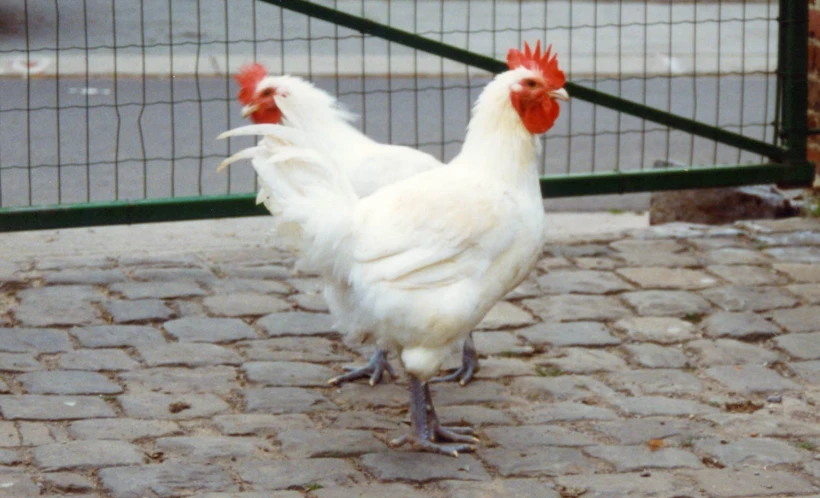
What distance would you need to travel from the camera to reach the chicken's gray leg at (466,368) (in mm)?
4871

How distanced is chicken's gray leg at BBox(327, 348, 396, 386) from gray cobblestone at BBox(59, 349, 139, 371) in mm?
816

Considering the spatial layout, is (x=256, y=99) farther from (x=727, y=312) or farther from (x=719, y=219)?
(x=719, y=219)

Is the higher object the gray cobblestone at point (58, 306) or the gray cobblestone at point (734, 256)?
the gray cobblestone at point (734, 256)

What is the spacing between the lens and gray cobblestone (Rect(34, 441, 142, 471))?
3.94 m

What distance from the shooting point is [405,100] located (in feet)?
37.0

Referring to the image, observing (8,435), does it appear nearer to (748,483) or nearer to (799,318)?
(748,483)

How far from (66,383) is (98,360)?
0.91ft

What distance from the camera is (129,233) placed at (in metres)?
6.99

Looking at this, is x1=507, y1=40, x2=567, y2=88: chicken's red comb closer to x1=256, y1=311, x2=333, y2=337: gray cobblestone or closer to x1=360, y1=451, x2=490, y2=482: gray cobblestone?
x1=360, y1=451, x2=490, y2=482: gray cobblestone

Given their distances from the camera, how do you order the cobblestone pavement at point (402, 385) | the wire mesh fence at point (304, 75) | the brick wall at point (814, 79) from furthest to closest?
the wire mesh fence at point (304, 75), the brick wall at point (814, 79), the cobblestone pavement at point (402, 385)

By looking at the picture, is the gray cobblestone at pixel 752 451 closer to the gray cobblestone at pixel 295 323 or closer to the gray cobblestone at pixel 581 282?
the gray cobblestone at pixel 581 282

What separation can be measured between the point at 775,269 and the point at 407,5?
1101cm

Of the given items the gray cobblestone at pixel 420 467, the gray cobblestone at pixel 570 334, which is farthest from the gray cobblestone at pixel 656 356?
the gray cobblestone at pixel 420 467

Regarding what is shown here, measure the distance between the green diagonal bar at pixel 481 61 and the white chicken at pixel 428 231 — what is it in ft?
Answer: 6.93
